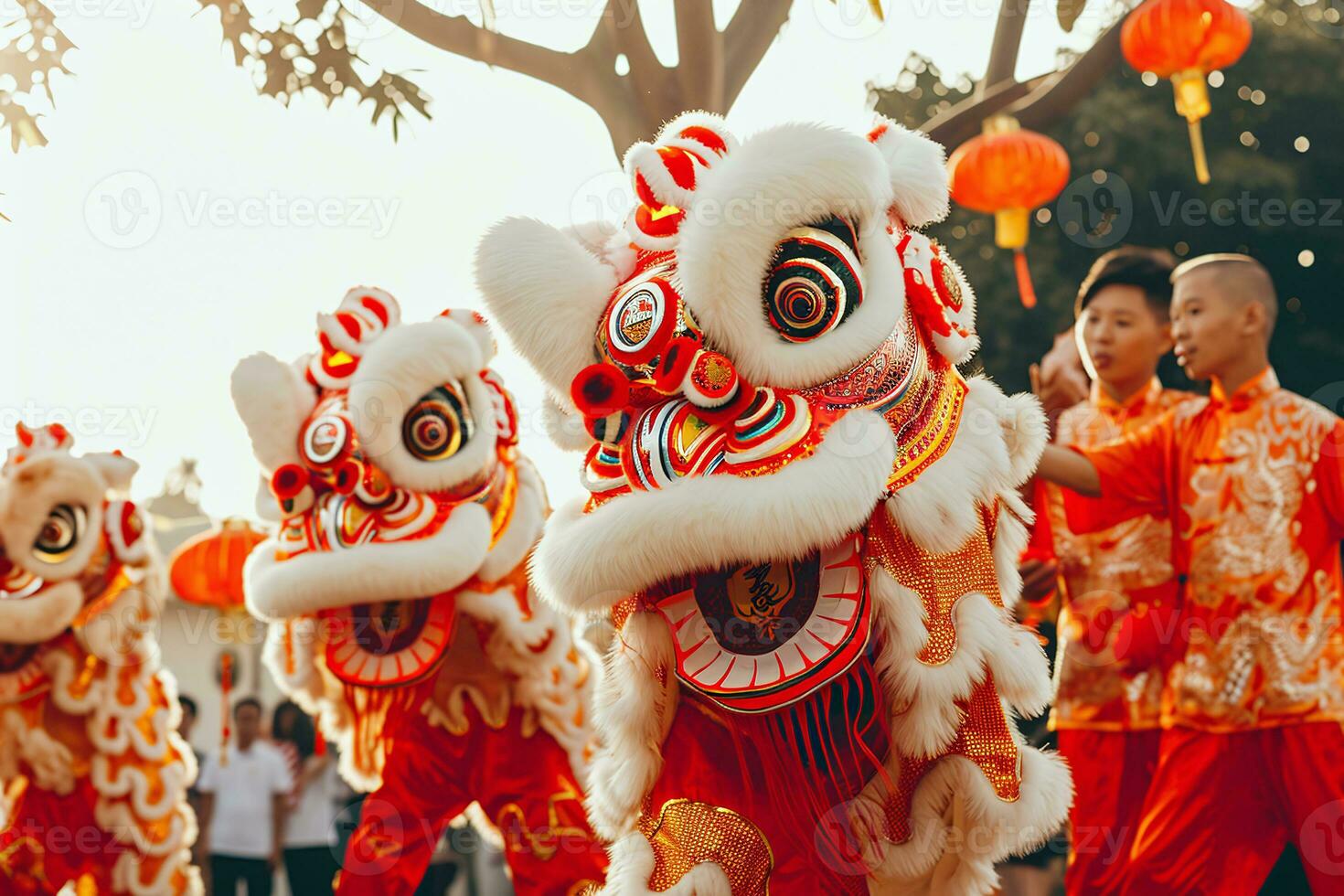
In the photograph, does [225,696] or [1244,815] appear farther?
[225,696]

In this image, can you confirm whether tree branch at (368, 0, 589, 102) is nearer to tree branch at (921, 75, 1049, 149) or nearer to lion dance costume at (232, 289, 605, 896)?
lion dance costume at (232, 289, 605, 896)

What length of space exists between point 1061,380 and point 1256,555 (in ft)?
4.80

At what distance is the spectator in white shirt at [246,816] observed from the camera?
7141mm

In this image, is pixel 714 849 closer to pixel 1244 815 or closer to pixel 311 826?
pixel 1244 815

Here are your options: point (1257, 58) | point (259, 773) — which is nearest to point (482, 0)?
point (259, 773)

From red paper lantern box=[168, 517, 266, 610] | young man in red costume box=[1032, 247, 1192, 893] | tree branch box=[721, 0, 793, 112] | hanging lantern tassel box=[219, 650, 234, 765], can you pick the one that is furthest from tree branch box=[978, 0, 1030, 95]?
red paper lantern box=[168, 517, 266, 610]

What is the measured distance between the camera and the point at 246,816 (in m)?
7.17

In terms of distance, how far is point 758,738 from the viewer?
8.95 feet

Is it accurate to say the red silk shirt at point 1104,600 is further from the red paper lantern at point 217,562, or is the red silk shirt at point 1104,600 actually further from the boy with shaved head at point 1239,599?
the red paper lantern at point 217,562

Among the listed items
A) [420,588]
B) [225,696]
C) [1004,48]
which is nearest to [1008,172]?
[1004,48]

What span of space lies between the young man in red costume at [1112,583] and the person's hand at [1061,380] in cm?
27

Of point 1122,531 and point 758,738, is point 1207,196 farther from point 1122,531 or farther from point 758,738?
point 758,738

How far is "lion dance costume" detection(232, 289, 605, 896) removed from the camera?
Result: 427 centimetres

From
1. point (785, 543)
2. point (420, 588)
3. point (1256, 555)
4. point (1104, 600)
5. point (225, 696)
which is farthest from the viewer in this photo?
point (225, 696)
